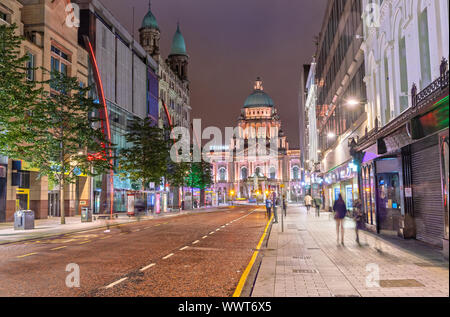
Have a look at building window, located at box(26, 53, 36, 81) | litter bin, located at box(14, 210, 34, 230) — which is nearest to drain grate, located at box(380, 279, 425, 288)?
litter bin, located at box(14, 210, 34, 230)

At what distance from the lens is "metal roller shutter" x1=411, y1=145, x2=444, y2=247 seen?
13.7 meters

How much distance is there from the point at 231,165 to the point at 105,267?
15501 cm

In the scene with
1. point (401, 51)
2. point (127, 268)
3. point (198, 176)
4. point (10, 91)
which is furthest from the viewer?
point (198, 176)

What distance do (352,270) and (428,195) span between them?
20.3ft

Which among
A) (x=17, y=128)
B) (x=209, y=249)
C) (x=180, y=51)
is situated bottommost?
(x=209, y=249)

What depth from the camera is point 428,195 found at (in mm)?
14734

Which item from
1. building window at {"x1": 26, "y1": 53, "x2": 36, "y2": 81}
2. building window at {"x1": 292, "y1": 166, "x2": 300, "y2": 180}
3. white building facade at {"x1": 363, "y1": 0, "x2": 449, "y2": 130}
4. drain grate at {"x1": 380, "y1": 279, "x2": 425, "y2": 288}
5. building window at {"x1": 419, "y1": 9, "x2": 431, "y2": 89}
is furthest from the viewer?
building window at {"x1": 292, "y1": 166, "x2": 300, "y2": 180}

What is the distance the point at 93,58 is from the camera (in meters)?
51.4

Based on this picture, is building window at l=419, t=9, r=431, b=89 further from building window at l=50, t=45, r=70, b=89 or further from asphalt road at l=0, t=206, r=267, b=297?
building window at l=50, t=45, r=70, b=89

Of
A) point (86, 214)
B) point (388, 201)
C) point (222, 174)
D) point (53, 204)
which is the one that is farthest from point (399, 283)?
point (222, 174)

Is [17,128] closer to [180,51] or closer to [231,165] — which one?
[180,51]

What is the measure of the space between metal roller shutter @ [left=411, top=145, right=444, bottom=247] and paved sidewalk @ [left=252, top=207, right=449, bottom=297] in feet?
1.83

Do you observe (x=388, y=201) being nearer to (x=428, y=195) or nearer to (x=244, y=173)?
(x=428, y=195)
